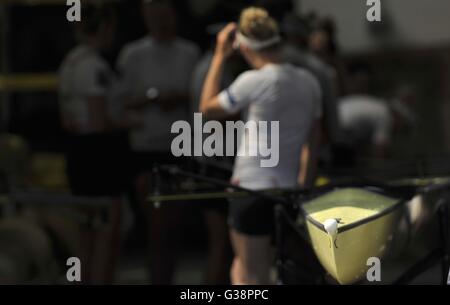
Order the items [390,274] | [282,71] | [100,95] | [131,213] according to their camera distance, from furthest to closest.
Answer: [390,274], [131,213], [100,95], [282,71]

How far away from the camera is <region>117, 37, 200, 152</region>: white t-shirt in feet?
24.5

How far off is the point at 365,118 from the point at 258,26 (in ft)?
11.1

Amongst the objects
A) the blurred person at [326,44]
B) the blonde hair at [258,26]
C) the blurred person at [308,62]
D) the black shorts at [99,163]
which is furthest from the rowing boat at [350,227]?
the blurred person at [326,44]

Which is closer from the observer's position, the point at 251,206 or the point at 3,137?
the point at 251,206

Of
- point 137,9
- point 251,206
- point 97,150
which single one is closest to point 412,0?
point 137,9

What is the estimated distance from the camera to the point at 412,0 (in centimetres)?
1270

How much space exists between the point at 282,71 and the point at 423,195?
34.7 inches

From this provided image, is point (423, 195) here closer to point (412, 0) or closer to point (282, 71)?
point (282, 71)

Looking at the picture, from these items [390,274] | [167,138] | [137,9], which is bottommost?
[390,274]

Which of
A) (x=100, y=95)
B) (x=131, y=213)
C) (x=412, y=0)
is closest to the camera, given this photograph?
(x=100, y=95)

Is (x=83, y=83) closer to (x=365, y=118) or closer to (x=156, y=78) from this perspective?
(x=156, y=78)

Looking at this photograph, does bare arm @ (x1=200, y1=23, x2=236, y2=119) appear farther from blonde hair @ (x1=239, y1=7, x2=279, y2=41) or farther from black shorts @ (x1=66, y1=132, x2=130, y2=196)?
black shorts @ (x1=66, y1=132, x2=130, y2=196)

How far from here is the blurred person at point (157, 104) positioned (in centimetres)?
744

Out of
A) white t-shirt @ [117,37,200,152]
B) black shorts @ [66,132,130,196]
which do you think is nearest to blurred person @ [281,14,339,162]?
white t-shirt @ [117,37,200,152]
